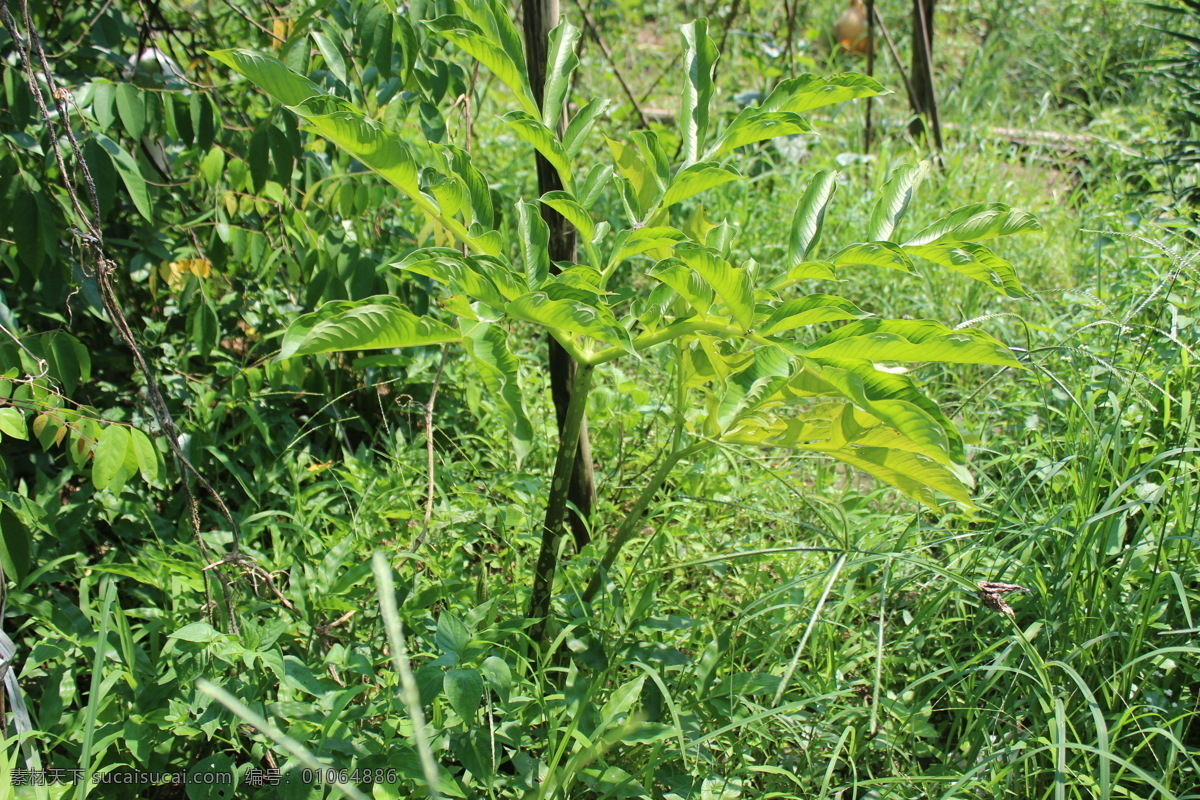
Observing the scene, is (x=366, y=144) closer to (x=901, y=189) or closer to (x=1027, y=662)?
(x=901, y=189)

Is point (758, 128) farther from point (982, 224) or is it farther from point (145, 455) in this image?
point (145, 455)

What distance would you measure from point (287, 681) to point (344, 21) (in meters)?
1.39

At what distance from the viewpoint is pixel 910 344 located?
106cm

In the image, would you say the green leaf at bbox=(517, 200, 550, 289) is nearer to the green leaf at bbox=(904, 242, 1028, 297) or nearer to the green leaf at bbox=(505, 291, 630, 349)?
the green leaf at bbox=(505, 291, 630, 349)

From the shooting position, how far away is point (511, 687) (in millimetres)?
1290

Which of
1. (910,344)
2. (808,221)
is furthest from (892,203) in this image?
(910,344)

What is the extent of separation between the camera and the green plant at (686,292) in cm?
103

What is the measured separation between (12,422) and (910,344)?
1.30 metres

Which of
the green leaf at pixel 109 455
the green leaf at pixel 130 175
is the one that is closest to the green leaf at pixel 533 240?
the green leaf at pixel 109 455

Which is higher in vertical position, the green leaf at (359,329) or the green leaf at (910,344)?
the green leaf at (359,329)

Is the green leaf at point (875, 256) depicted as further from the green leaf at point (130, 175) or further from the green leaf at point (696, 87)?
the green leaf at point (130, 175)

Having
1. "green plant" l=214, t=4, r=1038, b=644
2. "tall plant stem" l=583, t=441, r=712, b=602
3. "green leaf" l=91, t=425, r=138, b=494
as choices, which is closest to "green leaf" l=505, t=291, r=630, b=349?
"green plant" l=214, t=4, r=1038, b=644

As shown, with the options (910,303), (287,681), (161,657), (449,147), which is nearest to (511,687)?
(287,681)

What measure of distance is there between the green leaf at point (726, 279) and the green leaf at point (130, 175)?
1204mm
